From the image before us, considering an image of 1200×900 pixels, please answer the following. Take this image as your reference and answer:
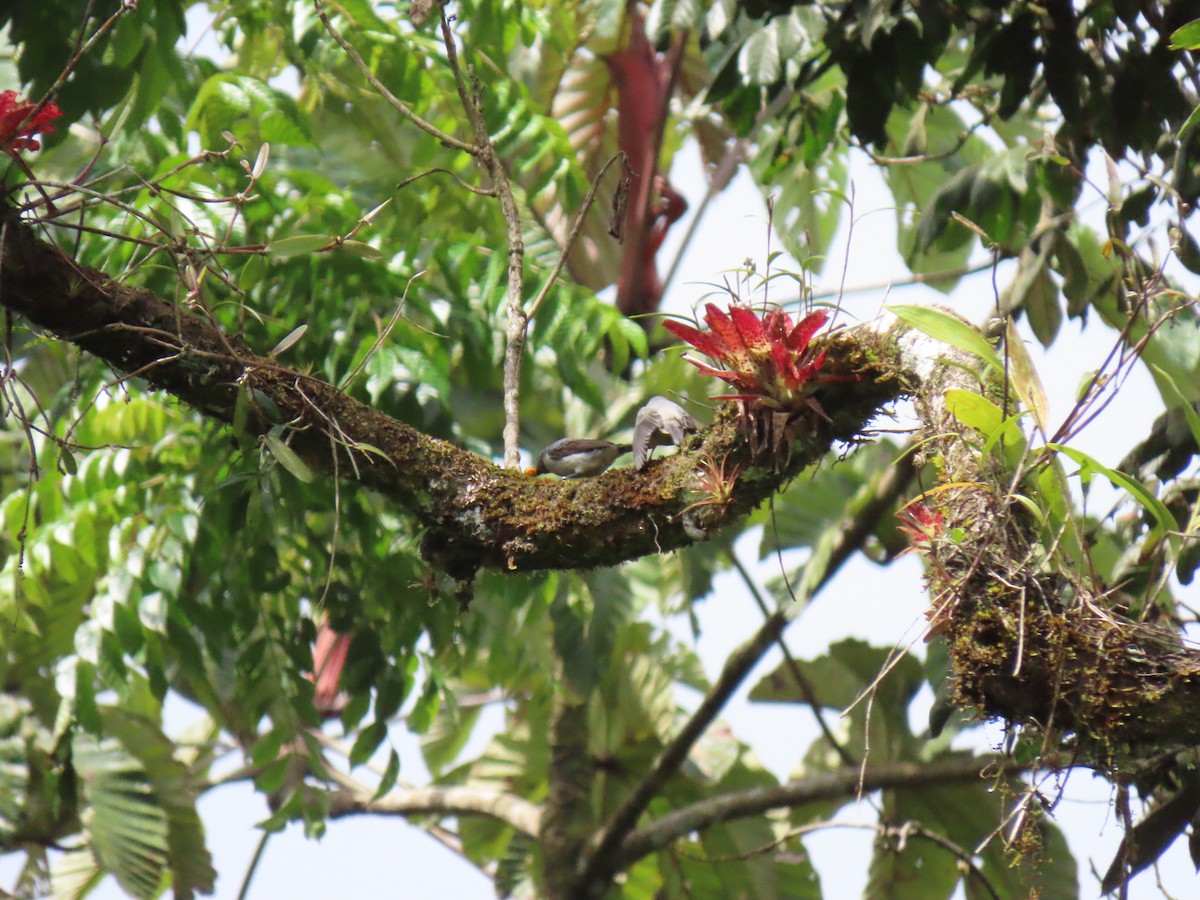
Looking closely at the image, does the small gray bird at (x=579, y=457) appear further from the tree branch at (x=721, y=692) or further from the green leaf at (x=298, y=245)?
the tree branch at (x=721, y=692)

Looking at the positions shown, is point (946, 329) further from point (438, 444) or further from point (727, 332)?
point (438, 444)

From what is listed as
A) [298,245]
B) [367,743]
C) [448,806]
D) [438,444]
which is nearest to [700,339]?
[438,444]

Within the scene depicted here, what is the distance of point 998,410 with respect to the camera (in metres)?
1.96

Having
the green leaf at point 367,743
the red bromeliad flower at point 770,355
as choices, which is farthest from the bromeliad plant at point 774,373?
the green leaf at point 367,743

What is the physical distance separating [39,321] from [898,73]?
230 centimetres

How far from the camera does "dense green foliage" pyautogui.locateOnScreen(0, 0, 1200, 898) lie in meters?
2.94

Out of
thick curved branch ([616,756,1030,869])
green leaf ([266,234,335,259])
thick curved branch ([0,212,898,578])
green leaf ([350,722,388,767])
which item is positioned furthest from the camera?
thick curved branch ([616,756,1030,869])

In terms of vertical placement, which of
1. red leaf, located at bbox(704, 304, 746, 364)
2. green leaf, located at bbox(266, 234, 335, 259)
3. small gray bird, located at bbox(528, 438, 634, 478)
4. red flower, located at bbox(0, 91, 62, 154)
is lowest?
red leaf, located at bbox(704, 304, 746, 364)

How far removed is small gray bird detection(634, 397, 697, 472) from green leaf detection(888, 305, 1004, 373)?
18.6 inches

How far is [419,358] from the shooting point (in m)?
3.36

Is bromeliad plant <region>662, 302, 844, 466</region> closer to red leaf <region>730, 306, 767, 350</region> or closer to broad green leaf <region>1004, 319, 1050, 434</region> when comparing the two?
red leaf <region>730, 306, 767, 350</region>

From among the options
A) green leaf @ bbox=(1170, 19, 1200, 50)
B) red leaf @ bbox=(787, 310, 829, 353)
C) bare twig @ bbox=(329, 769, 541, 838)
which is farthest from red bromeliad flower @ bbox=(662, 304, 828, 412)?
bare twig @ bbox=(329, 769, 541, 838)

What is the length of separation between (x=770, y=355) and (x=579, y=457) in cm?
57

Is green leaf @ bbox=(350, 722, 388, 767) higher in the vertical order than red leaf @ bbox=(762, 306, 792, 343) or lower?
higher
